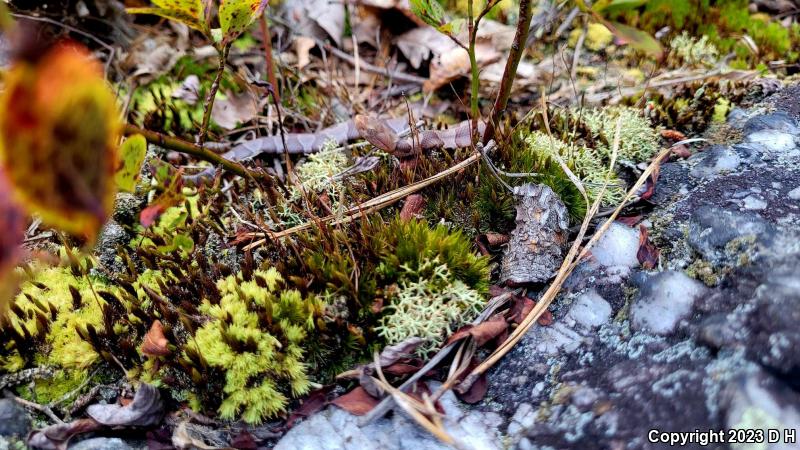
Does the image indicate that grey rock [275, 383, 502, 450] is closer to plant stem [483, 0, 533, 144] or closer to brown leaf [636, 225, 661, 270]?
brown leaf [636, 225, 661, 270]

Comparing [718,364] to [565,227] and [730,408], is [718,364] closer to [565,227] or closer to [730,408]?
[730,408]

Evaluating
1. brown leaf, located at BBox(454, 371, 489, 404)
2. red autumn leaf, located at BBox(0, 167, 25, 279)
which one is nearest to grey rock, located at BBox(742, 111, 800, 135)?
brown leaf, located at BBox(454, 371, 489, 404)

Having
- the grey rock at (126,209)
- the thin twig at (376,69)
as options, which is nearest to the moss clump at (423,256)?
the grey rock at (126,209)

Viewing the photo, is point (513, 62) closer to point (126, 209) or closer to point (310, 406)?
point (310, 406)

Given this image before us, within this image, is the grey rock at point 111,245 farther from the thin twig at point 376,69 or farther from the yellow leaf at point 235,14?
the thin twig at point 376,69

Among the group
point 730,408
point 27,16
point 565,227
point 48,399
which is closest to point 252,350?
point 48,399
